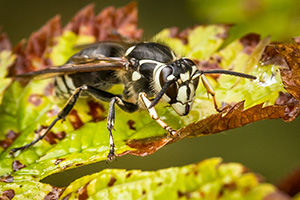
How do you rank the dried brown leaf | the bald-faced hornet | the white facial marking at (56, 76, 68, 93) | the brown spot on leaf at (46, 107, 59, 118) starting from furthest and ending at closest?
the white facial marking at (56, 76, 68, 93)
the brown spot on leaf at (46, 107, 59, 118)
the bald-faced hornet
the dried brown leaf

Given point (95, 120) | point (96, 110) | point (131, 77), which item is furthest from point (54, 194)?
point (131, 77)

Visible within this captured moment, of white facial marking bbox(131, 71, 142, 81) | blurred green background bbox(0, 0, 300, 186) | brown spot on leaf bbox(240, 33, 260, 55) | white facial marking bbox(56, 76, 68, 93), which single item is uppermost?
white facial marking bbox(56, 76, 68, 93)

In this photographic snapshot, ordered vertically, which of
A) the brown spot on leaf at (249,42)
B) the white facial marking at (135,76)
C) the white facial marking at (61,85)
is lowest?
the brown spot on leaf at (249,42)

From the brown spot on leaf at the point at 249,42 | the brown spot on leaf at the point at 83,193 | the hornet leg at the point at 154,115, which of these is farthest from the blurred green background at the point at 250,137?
the brown spot on leaf at the point at 83,193

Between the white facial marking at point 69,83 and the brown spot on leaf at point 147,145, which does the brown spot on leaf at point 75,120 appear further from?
the brown spot on leaf at point 147,145

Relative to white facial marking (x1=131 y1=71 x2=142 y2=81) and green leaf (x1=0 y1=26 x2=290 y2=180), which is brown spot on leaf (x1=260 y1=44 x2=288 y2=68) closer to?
green leaf (x1=0 y1=26 x2=290 y2=180)

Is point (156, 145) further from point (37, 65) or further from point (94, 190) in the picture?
point (37, 65)

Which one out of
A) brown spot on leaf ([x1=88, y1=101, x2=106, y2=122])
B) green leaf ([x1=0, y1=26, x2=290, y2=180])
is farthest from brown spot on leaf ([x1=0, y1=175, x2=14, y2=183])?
brown spot on leaf ([x1=88, y1=101, x2=106, y2=122])
